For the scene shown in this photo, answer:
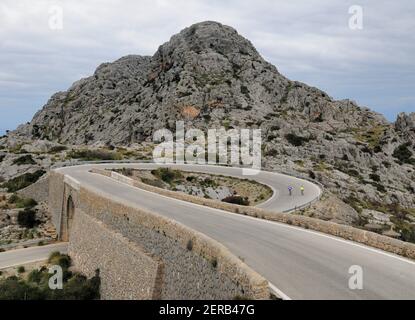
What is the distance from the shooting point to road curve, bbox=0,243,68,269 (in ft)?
104

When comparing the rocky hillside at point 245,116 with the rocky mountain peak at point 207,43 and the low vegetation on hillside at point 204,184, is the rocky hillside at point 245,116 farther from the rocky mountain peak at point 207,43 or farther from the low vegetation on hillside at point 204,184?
the low vegetation on hillside at point 204,184

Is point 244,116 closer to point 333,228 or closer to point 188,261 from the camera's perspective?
point 333,228

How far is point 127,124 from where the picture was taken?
306ft

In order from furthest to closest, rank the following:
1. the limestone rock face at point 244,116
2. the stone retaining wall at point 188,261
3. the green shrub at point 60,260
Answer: the limestone rock face at point 244,116
the green shrub at point 60,260
the stone retaining wall at point 188,261

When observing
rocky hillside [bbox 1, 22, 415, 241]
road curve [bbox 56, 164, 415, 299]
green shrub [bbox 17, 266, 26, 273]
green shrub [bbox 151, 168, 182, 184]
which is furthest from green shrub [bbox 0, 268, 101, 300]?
A: rocky hillside [bbox 1, 22, 415, 241]

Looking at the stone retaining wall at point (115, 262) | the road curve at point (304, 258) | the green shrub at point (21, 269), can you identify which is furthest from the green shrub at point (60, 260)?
the road curve at point (304, 258)

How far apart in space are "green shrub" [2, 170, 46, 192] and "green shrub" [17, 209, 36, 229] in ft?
28.0

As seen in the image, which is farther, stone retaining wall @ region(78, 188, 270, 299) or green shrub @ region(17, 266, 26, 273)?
green shrub @ region(17, 266, 26, 273)

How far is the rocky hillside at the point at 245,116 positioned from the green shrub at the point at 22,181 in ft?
93.8

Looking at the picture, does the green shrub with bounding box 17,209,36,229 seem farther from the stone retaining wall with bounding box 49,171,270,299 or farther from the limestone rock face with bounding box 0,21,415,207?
the limestone rock face with bounding box 0,21,415,207

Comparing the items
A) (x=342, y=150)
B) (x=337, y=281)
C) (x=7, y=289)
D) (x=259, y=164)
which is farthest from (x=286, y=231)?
(x=342, y=150)

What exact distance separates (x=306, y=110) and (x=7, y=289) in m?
79.5

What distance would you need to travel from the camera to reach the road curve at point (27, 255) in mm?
31562
